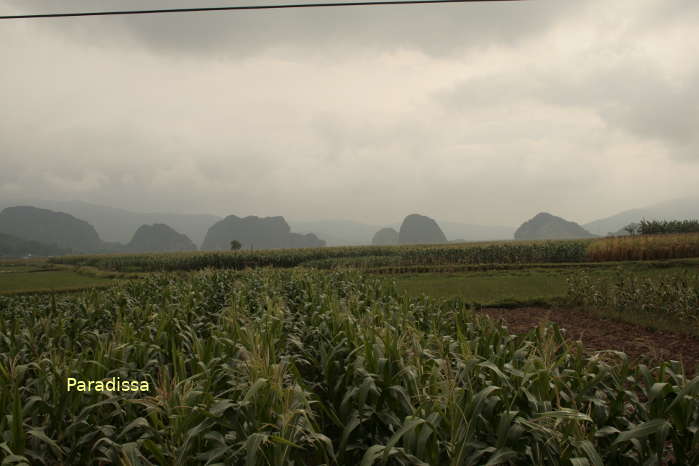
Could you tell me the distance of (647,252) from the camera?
2795cm

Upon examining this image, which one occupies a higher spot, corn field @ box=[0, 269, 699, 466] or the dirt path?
corn field @ box=[0, 269, 699, 466]

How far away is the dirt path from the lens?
8039 millimetres

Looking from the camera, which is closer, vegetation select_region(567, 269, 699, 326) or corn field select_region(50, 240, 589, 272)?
vegetation select_region(567, 269, 699, 326)

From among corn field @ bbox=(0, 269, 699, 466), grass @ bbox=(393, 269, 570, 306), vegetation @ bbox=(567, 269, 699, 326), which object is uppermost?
corn field @ bbox=(0, 269, 699, 466)

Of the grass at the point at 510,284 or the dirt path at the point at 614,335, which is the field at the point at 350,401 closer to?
the dirt path at the point at 614,335

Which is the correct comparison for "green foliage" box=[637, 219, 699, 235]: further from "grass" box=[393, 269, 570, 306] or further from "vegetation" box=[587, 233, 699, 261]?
"grass" box=[393, 269, 570, 306]

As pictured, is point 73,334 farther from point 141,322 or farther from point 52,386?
point 52,386

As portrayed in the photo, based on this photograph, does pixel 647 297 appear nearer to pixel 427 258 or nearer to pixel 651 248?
pixel 651 248

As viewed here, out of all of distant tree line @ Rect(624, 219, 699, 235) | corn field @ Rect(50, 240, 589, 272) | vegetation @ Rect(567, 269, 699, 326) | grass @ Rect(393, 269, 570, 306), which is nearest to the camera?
vegetation @ Rect(567, 269, 699, 326)

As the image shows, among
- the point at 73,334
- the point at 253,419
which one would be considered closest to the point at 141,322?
the point at 73,334

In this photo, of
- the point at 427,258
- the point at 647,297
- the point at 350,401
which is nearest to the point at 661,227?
the point at 427,258

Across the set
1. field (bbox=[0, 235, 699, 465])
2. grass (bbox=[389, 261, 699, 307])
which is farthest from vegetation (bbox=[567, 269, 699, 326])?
field (bbox=[0, 235, 699, 465])

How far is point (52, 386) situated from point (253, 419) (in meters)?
2.27

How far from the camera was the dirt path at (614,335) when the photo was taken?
8.04 meters
